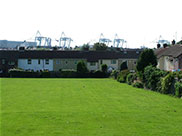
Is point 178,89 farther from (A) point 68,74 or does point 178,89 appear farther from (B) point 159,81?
(A) point 68,74

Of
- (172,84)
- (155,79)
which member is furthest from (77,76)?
(172,84)

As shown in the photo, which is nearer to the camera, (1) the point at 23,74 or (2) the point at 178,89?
(2) the point at 178,89

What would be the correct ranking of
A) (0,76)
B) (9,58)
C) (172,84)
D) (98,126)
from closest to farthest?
(98,126)
(172,84)
(0,76)
(9,58)

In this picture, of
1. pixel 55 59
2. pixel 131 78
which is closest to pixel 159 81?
pixel 131 78

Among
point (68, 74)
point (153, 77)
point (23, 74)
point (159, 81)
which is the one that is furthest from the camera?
point (68, 74)

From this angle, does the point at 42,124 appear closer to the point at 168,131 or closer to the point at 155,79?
the point at 168,131

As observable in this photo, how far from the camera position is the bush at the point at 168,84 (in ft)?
95.7

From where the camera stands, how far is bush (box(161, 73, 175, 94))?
95.7ft

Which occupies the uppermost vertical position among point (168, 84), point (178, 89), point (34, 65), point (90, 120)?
point (34, 65)

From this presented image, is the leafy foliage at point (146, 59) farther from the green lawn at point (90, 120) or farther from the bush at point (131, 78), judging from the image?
the green lawn at point (90, 120)

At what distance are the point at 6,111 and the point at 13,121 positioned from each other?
328 cm

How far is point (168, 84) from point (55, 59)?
47628 millimetres

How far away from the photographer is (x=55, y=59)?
7450 cm

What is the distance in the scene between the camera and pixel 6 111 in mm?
18719
